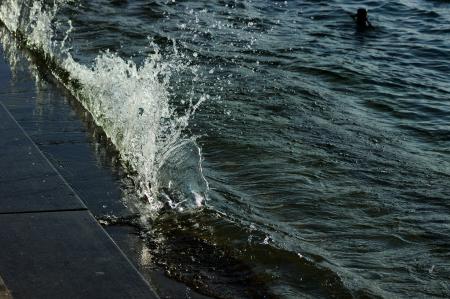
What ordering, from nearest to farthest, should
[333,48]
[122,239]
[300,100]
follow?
[122,239]
[300,100]
[333,48]

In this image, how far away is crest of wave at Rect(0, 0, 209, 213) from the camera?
689 cm

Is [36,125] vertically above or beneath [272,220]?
A: above

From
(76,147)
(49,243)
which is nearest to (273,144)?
(76,147)

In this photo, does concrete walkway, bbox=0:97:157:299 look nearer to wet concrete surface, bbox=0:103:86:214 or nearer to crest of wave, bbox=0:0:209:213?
wet concrete surface, bbox=0:103:86:214

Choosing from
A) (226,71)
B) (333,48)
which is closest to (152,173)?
(226,71)

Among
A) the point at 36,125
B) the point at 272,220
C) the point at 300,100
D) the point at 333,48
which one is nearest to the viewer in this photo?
the point at 272,220

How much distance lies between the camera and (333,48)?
14938 mm

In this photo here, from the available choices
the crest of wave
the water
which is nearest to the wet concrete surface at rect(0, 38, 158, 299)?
the water

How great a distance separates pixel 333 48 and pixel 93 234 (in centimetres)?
1048

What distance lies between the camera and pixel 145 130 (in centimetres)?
768

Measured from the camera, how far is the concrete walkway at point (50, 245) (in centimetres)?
446

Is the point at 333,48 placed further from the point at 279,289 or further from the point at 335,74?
the point at 279,289

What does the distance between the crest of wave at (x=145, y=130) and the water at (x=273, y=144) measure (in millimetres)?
21

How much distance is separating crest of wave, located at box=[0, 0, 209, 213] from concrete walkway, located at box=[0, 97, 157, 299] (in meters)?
0.93
